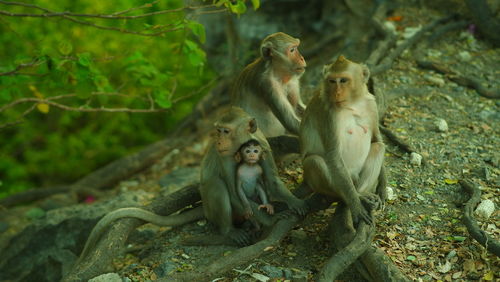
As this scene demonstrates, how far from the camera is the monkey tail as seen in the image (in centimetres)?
501

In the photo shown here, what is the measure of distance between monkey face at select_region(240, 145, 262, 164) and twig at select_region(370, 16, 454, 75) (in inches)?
120

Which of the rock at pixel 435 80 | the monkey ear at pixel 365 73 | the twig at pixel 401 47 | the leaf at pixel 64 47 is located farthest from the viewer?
the twig at pixel 401 47

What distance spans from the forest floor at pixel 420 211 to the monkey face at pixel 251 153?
2.36 ft

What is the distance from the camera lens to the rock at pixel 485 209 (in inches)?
193

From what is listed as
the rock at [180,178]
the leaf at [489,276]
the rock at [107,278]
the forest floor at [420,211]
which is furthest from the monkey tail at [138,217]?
the rock at [180,178]

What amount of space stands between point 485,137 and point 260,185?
272 cm

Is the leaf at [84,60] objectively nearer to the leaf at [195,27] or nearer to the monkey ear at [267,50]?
the leaf at [195,27]

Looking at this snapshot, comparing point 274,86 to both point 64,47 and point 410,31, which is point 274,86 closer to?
point 64,47

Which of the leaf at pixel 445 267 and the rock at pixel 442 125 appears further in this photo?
the rock at pixel 442 125

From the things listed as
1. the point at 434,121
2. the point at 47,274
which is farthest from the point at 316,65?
the point at 47,274

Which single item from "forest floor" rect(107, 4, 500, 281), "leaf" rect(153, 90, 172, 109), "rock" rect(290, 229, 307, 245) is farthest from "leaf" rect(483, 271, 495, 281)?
"leaf" rect(153, 90, 172, 109)

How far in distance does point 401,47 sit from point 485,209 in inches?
146

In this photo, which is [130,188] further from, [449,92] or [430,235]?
[430,235]

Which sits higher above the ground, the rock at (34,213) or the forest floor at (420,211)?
the forest floor at (420,211)
